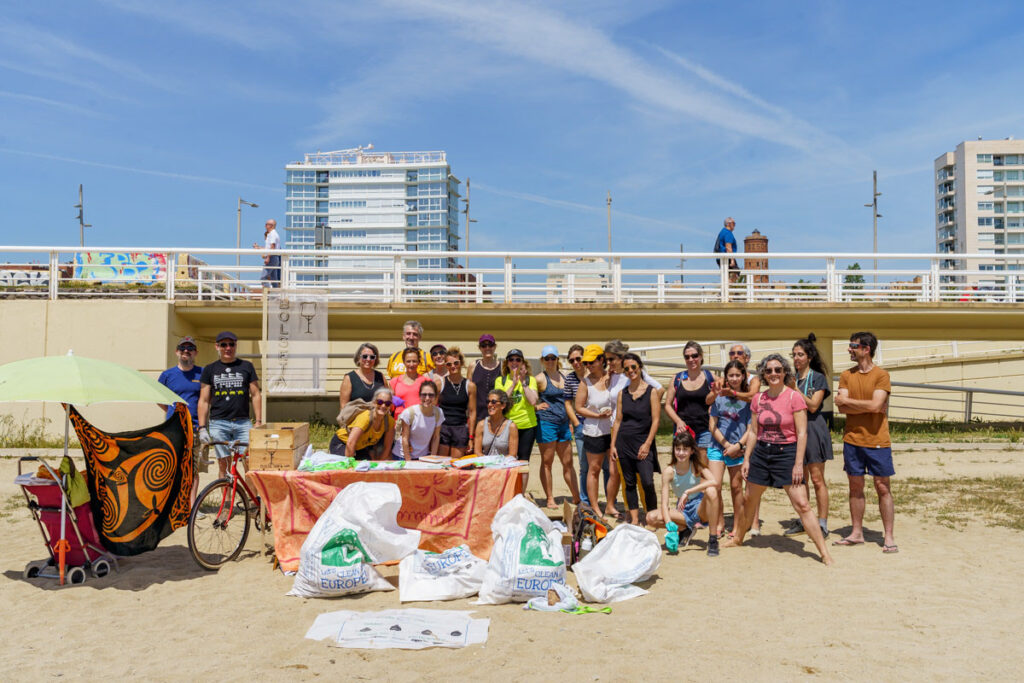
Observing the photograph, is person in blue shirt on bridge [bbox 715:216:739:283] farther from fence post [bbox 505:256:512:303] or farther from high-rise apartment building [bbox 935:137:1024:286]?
high-rise apartment building [bbox 935:137:1024:286]

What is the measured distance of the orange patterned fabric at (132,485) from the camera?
5.66m

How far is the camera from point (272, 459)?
618 centimetres

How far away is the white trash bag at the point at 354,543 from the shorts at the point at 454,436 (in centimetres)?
175

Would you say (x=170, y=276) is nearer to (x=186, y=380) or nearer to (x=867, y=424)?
(x=186, y=380)

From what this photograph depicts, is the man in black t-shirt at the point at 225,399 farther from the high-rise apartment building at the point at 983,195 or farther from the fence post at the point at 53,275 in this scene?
the high-rise apartment building at the point at 983,195

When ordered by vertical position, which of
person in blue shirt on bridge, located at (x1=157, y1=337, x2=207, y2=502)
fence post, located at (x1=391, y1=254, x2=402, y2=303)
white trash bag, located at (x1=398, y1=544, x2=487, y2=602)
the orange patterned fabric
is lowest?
white trash bag, located at (x1=398, y1=544, x2=487, y2=602)

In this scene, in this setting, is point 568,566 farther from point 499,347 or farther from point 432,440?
point 499,347

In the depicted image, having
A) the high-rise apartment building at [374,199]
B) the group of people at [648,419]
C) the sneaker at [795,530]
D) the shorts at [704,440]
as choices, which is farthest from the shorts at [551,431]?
the high-rise apartment building at [374,199]

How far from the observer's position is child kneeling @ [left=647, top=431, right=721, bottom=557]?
257 inches

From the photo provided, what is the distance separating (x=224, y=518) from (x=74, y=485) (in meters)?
1.12

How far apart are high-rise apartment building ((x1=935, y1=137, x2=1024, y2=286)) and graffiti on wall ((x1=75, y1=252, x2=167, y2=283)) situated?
96484 mm

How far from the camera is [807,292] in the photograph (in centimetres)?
1625

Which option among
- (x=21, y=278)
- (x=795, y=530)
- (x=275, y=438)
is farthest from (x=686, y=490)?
(x=21, y=278)

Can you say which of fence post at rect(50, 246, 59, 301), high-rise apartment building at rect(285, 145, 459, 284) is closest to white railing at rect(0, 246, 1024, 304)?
fence post at rect(50, 246, 59, 301)
